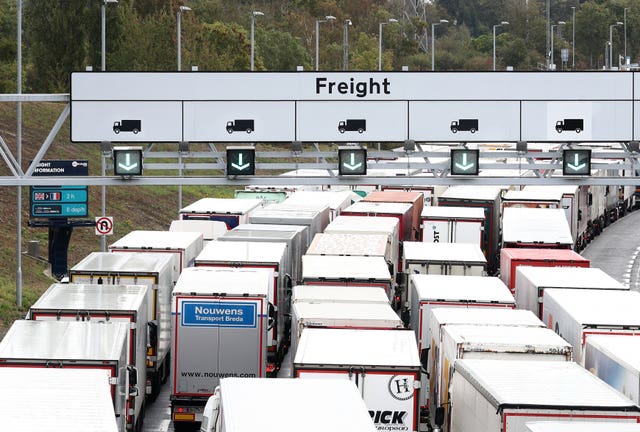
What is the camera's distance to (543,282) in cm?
2681

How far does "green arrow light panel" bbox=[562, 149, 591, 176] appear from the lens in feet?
88.8

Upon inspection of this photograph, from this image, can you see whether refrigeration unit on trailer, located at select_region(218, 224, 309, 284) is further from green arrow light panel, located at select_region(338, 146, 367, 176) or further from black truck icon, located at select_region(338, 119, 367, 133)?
black truck icon, located at select_region(338, 119, 367, 133)

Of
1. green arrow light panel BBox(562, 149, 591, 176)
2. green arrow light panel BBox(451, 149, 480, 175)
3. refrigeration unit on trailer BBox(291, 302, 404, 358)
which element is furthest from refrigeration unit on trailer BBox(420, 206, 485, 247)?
refrigeration unit on trailer BBox(291, 302, 404, 358)

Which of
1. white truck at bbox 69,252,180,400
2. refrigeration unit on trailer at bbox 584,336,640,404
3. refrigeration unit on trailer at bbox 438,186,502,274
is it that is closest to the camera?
refrigeration unit on trailer at bbox 584,336,640,404

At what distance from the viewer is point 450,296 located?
25.0 m

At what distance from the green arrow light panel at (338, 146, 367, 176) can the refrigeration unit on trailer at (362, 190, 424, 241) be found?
14.3 metres

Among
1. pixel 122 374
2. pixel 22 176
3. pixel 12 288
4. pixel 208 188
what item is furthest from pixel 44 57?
pixel 122 374

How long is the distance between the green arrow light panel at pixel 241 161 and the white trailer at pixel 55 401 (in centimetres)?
1073

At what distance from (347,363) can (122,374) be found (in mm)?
3376

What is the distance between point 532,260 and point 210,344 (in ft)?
33.8

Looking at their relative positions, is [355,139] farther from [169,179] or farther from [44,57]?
[44,57]

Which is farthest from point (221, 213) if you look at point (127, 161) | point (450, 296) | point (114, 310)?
point (114, 310)

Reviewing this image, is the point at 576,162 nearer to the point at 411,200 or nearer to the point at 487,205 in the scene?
the point at 411,200

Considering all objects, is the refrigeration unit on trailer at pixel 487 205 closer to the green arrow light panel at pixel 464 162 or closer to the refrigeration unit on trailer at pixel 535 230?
the refrigeration unit on trailer at pixel 535 230
